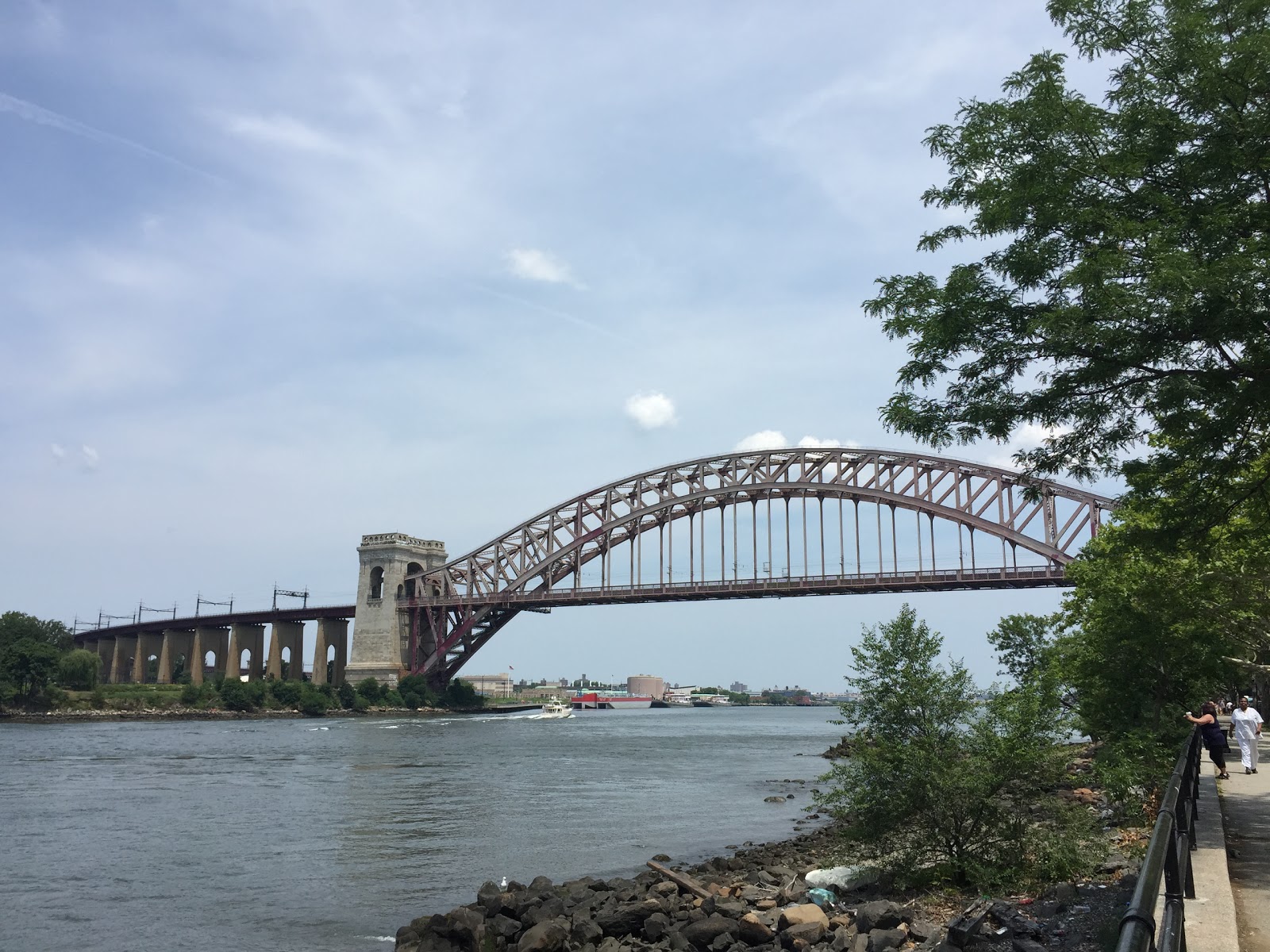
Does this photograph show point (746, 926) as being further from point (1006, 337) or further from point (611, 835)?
point (611, 835)

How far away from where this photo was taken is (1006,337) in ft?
33.2

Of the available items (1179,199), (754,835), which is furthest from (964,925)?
(754,835)

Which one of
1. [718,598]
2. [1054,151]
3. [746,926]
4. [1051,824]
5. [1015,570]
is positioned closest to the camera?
[1054,151]

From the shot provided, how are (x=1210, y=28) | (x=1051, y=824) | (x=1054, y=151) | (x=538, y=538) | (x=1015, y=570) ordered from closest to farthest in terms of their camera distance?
(x=1210, y=28) < (x=1054, y=151) < (x=1051, y=824) < (x=1015, y=570) < (x=538, y=538)

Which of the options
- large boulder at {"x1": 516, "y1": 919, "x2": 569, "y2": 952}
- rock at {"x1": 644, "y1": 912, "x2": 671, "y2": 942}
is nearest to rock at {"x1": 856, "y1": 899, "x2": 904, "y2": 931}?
rock at {"x1": 644, "y1": 912, "x2": 671, "y2": 942}

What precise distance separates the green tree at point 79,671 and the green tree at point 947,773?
317 feet

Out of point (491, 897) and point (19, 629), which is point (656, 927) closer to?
point (491, 897)

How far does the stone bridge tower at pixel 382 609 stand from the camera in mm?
105250

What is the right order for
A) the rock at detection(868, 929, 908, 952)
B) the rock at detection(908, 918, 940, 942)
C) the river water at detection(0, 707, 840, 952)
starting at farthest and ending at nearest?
the river water at detection(0, 707, 840, 952) < the rock at detection(908, 918, 940, 942) < the rock at detection(868, 929, 908, 952)

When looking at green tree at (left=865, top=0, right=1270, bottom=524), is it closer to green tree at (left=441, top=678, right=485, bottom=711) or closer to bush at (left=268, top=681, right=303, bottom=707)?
bush at (left=268, top=681, right=303, bottom=707)

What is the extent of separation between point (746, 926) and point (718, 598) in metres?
75.1

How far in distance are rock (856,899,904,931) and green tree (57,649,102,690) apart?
9782 centimetres

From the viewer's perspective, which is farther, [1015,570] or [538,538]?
[538,538]

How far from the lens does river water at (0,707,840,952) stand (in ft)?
53.2
